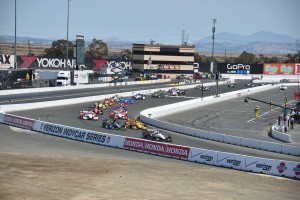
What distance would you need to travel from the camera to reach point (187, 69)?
16812 centimetres

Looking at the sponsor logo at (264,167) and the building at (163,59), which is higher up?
the building at (163,59)

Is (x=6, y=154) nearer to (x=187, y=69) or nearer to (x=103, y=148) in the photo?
(x=103, y=148)

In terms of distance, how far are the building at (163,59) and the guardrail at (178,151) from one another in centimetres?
11282

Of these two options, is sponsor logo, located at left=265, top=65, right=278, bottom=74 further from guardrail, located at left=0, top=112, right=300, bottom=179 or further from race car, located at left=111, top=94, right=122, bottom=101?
guardrail, located at left=0, top=112, right=300, bottom=179

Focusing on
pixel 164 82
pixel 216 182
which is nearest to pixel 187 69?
pixel 164 82

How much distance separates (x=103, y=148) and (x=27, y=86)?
181ft

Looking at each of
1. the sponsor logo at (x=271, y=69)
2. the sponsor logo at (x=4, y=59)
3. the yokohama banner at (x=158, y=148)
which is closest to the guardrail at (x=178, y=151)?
the yokohama banner at (x=158, y=148)

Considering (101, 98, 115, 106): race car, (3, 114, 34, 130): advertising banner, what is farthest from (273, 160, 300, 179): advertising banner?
(101, 98, 115, 106): race car

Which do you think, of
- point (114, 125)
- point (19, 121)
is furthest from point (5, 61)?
point (114, 125)

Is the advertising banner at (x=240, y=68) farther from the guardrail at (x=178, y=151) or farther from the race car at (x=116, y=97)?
the guardrail at (x=178, y=151)

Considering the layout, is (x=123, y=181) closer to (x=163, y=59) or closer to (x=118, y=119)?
(x=118, y=119)

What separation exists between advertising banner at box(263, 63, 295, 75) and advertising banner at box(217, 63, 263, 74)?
2214 millimetres

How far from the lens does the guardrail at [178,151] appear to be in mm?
33875

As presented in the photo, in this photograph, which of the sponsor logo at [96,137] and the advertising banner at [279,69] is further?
the advertising banner at [279,69]
